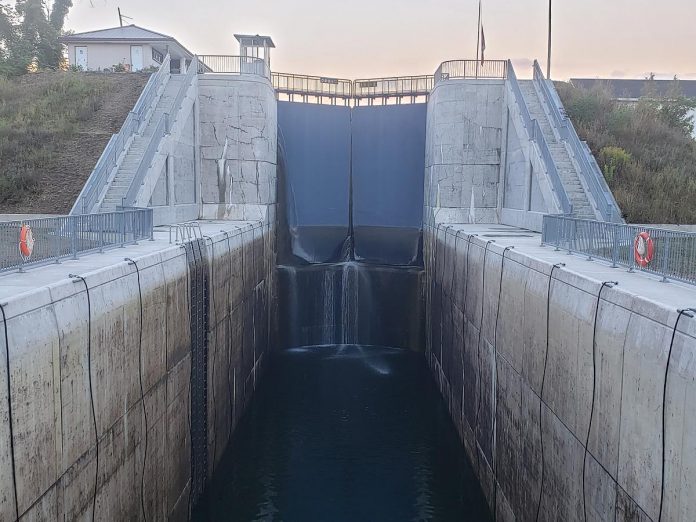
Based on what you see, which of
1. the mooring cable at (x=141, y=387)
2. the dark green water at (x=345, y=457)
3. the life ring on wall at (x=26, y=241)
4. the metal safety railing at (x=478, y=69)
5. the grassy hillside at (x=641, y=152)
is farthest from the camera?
the metal safety railing at (x=478, y=69)

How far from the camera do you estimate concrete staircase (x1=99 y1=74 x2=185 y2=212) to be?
2052cm

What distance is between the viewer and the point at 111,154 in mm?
21766

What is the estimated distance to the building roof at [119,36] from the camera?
40.7 m

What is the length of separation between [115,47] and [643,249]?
37143mm

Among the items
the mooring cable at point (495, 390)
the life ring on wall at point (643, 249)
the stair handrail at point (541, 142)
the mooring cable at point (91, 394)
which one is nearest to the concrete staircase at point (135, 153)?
the mooring cable at point (91, 394)

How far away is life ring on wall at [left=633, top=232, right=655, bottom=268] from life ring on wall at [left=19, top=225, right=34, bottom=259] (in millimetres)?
9452

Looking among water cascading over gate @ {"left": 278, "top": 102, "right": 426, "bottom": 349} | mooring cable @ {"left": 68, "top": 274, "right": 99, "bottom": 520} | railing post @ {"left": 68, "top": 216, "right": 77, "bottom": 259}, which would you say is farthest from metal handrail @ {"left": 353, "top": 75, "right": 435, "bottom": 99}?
mooring cable @ {"left": 68, "top": 274, "right": 99, "bottom": 520}

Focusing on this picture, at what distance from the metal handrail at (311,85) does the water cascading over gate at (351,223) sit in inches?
56.1

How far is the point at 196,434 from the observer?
52.3 feet

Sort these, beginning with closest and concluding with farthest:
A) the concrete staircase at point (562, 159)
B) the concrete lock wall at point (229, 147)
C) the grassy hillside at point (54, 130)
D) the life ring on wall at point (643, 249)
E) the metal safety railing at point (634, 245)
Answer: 1. the metal safety railing at point (634, 245)
2. the life ring on wall at point (643, 249)
3. the concrete staircase at point (562, 159)
4. the grassy hillside at point (54, 130)
5. the concrete lock wall at point (229, 147)

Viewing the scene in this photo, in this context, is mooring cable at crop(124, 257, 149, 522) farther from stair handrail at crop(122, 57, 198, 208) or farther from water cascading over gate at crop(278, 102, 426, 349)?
water cascading over gate at crop(278, 102, 426, 349)

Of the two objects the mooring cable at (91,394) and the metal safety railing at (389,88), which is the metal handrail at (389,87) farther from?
the mooring cable at (91,394)

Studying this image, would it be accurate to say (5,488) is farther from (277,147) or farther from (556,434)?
(277,147)

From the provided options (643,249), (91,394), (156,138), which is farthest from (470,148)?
(91,394)
